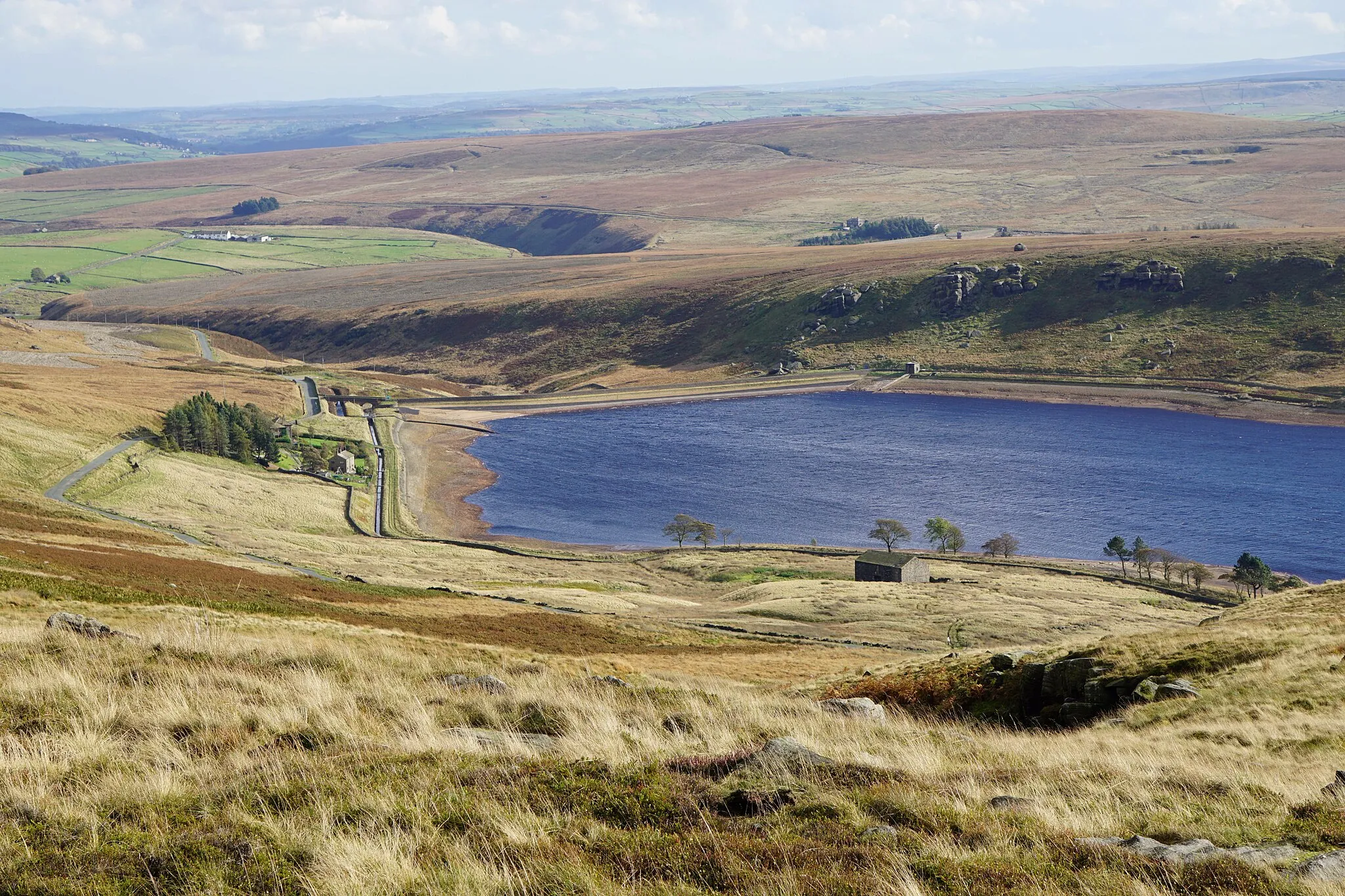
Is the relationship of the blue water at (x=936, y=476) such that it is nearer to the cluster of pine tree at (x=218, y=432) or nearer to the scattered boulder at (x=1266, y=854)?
the cluster of pine tree at (x=218, y=432)

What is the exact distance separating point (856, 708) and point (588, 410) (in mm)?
143953

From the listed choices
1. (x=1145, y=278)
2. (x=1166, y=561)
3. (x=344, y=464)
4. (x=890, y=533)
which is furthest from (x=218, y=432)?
(x=1145, y=278)

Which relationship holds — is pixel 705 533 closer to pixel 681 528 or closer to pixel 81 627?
pixel 681 528

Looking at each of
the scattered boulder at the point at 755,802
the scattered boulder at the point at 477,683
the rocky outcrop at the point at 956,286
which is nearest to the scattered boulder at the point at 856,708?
the scattered boulder at the point at 477,683

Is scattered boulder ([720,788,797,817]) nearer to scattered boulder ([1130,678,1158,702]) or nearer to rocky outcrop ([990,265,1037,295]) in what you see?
scattered boulder ([1130,678,1158,702])

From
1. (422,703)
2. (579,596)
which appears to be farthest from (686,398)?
(422,703)

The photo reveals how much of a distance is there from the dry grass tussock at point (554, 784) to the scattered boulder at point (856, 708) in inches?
24.5

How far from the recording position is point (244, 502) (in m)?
91.9

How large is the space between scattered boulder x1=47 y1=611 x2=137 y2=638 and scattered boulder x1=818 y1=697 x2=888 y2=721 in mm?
12988

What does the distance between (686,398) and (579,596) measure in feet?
340

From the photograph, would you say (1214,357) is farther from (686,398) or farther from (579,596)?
(579,596)

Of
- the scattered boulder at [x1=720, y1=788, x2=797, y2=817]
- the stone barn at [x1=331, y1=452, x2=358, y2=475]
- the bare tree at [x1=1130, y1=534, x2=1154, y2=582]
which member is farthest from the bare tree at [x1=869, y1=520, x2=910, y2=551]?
the scattered boulder at [x1=720, y1=788, x2=797, y2=817]

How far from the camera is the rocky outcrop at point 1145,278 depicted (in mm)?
180250

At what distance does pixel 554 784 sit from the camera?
13.4 meters
